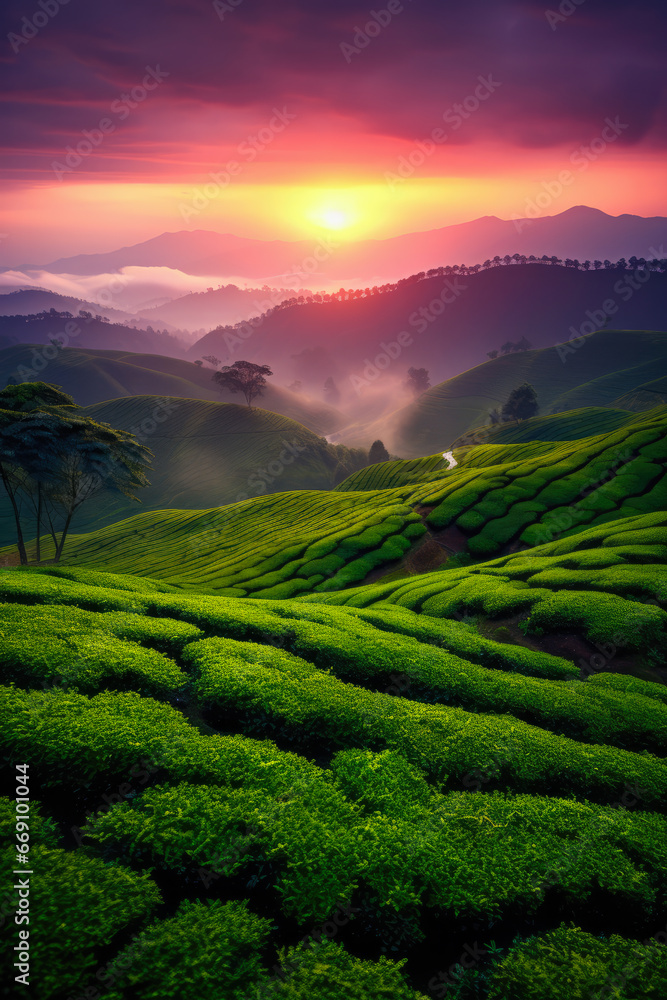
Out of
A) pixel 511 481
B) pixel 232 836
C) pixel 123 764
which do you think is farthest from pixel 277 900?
pixel 511 481

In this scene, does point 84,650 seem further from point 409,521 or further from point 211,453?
point 211,453

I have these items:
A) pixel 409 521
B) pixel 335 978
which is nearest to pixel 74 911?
pixel 335 978

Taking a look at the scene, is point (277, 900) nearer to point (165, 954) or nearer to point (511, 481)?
point (165, 954)

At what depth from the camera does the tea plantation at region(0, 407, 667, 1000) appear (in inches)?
207

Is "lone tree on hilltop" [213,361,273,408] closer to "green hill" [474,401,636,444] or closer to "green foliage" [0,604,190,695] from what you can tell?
"green hill" [474,401,636,444]

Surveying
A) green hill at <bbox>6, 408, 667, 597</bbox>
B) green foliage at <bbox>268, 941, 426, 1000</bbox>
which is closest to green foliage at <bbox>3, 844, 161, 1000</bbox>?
green foliage at <bbox>268, 941, 426, 1000</bbox>

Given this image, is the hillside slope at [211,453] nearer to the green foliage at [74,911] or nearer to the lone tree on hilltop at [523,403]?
the lone tree on hilltop at [523,403]

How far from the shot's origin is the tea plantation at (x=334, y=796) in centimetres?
526

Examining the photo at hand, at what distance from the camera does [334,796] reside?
7484mm

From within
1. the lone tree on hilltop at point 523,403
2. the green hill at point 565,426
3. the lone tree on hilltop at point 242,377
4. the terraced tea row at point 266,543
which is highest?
the lone tree on hilltop at point 242,377

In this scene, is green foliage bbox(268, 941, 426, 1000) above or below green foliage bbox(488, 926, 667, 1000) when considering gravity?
above

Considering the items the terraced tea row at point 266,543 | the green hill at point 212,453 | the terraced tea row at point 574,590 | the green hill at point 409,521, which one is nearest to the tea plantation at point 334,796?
the terraced tea row at point 574,590

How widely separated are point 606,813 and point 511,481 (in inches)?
1286

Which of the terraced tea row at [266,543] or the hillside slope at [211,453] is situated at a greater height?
the hillside slope at [211,453]
